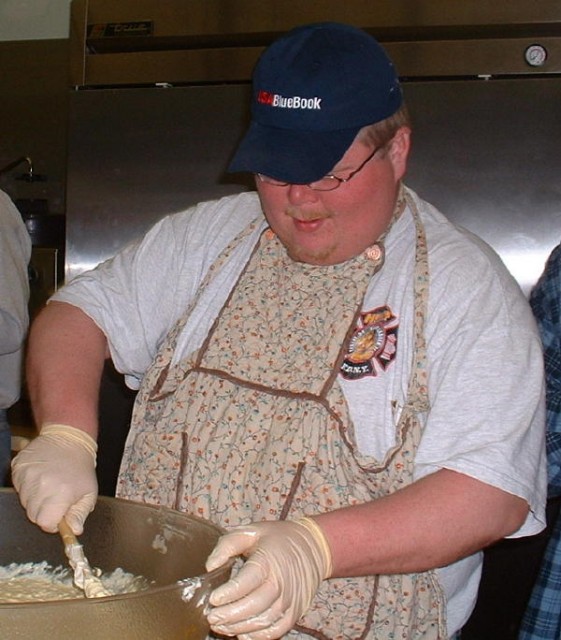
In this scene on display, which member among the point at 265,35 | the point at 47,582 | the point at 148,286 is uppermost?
the point at 265,35

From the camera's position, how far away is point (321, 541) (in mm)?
1102

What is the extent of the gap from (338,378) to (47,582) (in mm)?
442

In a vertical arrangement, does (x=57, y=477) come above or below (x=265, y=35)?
below

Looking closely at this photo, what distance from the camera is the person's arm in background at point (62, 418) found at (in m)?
1.17

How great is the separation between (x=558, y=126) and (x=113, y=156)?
1152mm

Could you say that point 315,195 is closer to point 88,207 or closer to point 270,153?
point 270,153

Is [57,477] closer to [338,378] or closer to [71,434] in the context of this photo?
[71,434]

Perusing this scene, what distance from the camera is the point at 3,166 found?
11.3ft

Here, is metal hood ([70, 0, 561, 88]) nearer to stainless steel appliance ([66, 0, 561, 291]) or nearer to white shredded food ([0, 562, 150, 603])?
stainless steel appliance ([66, 0, 561, 291])

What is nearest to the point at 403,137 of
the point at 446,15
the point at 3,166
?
the point at 446,15

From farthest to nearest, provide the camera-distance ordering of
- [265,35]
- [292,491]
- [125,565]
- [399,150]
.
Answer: [265,35]
[399,150]
[292,491]
[125,565]

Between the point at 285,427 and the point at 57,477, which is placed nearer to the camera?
the point at 57,477

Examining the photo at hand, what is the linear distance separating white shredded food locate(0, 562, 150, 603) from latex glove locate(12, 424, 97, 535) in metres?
0.05

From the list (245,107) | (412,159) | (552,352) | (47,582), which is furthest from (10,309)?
(47,582)
